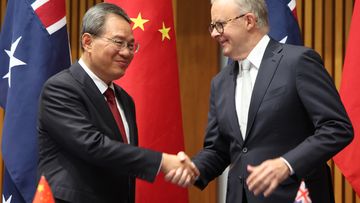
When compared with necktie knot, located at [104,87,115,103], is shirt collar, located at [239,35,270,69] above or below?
above

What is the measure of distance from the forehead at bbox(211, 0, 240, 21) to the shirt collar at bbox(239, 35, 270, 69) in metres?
0.16

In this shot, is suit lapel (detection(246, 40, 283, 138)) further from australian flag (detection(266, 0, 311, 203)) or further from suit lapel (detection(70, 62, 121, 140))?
australian flag (detection(266, 0, 311, 203))

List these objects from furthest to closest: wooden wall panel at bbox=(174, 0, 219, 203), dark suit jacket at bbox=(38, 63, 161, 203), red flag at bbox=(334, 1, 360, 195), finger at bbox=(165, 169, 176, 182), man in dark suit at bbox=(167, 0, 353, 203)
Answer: wooden wall panel at bbox=(174, 0, 219, 203) → red flag at bbox=(334, 1, 360, 195) → finger at bbox=(165, 169, 176, 182) → dark suit jacket at bbox=(38, 63, 161, 203) → man in dark suit at bbox=(167, 0, 353, 203)

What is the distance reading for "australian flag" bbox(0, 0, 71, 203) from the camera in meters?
3.56

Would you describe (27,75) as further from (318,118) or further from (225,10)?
(318,118)

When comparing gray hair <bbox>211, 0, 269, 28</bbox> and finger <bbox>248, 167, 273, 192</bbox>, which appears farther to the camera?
gray hair <bbox>211, 0, 269, 28</bbox>

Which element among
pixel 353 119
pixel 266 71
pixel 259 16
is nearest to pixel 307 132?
pixel 266 71

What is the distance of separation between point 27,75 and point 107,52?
1.00 m

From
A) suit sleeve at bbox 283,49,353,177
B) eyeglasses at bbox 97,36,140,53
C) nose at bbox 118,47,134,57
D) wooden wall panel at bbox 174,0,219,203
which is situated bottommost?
wooden wall panel at bbox 174,0,219,203

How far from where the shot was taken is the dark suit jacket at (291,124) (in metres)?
2.45

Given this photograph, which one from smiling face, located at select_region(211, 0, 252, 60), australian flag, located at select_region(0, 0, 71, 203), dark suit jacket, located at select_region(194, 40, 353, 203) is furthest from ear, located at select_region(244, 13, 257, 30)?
australian flag, located at select_region(0, 0, 71, 203)

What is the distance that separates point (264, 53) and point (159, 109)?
39.7 inches

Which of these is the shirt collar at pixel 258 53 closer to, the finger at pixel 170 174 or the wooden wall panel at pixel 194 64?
the finger at pixel 170 174

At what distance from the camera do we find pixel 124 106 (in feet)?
9.41
